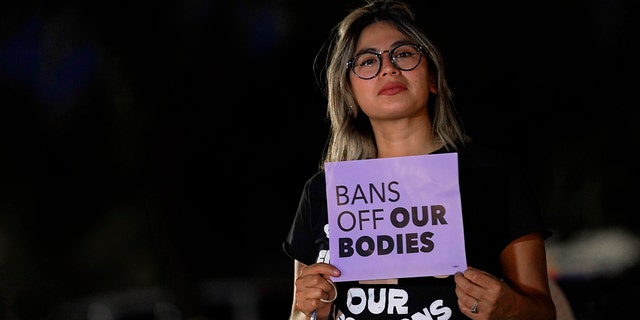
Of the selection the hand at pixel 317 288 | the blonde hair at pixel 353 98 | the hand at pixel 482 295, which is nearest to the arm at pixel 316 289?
the hand at pixel 317 288

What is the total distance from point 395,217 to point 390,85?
1.03ft

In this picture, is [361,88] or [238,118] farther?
[238,118]

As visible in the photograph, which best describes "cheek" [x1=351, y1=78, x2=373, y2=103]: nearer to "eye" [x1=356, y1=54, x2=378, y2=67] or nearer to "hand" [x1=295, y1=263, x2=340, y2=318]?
"eye" [x1=356, y1=54, x2=378, y2=67]

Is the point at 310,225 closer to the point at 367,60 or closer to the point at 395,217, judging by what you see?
the point at 395,217

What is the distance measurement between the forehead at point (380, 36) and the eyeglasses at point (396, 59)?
0.02 metres

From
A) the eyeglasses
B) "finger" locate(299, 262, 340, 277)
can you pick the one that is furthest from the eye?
"finger" locate(299, 262, 340, 277)

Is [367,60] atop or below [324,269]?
atop

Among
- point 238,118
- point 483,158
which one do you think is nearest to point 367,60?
point 483,158

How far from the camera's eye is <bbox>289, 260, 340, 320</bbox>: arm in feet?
6.34

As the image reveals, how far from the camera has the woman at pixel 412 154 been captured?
1.90m

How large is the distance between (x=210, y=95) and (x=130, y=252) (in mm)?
1696

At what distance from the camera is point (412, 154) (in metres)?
2.10

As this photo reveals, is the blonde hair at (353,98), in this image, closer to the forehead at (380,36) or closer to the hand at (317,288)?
the forehead at (380,36)

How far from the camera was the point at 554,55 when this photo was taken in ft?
16.6
